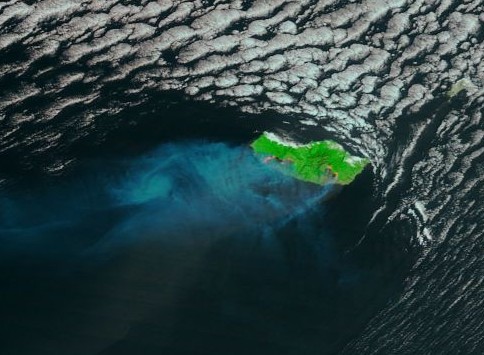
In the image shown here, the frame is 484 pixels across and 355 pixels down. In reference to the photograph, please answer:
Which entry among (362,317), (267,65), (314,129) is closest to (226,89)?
(267,65)

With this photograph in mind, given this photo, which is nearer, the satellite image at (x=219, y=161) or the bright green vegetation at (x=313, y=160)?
the satellite image at (x=219, y=161)

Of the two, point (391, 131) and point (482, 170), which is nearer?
point (391, 131)

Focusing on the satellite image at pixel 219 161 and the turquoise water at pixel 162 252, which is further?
the turquoise water at pixel 162 252

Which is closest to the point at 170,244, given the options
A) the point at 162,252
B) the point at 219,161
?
the point at 162,252

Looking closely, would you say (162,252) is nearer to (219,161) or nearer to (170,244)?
(170,244)

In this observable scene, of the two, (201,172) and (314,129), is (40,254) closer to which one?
(201,172)

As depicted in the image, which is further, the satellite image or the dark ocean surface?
the dark ocean surface
